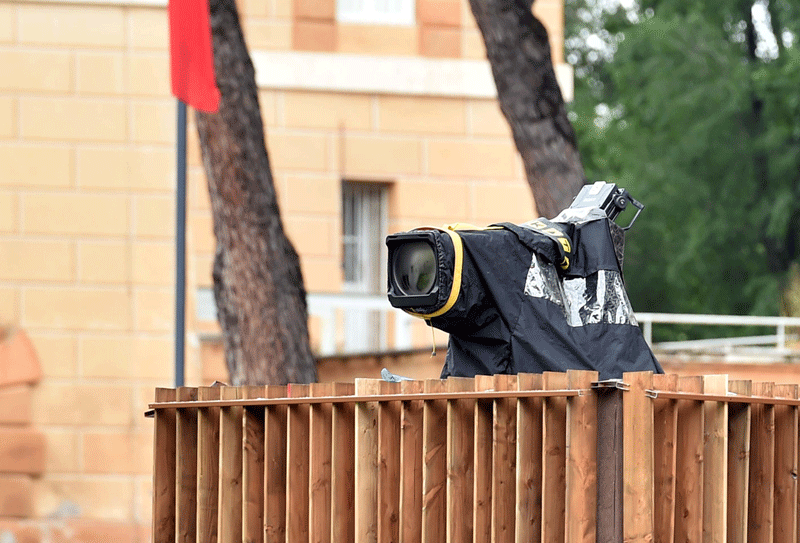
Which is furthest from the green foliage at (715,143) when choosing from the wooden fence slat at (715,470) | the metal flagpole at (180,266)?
the wooden fence slat at (715,470)

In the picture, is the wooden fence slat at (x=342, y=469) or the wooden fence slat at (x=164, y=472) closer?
the wooden fence slat at (x=342, y=469)

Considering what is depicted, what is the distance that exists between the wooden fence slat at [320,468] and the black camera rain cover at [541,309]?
45cm

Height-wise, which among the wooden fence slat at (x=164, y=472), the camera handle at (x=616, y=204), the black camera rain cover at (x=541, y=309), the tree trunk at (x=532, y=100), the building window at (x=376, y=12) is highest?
the building window at (x=376, y=12)

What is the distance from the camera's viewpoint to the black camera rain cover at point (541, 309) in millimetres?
4398

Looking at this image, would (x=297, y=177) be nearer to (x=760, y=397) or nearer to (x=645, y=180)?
(x=760, y=397)

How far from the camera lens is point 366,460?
A: 4395 mm

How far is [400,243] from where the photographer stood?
4.36m

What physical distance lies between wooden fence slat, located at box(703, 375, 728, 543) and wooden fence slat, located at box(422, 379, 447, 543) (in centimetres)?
83

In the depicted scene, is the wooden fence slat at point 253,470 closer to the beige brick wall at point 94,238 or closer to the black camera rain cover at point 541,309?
the black camera rain cover at point 541,309

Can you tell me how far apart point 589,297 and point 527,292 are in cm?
28

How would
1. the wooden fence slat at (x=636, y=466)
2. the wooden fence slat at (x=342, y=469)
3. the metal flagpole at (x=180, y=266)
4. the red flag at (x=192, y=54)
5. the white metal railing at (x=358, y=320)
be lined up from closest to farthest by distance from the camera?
the wooden fence slat at (x=636, y=466), the wooden fence slat at (x=342, y=469), the metal flagpole at (x=180, y=266), the red flag at (x=192, y=54), the white metal railing at (x=358, y=320)

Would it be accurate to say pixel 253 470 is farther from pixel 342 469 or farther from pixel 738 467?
pixel 738 467

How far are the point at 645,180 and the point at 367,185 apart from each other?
10.1m

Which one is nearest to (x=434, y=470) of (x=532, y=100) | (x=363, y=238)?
(x=532, y=100)
